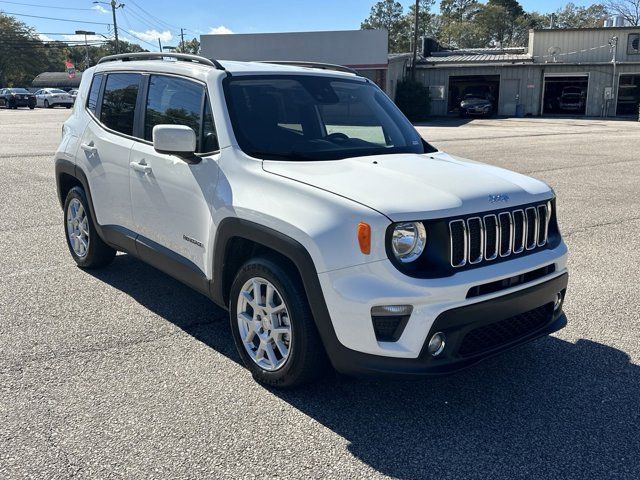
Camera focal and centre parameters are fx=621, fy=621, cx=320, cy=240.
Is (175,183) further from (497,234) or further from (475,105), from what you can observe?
(475,105)

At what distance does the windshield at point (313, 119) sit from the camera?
4012mm

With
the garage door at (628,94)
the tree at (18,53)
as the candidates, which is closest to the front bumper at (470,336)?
the garage door at (628,94)

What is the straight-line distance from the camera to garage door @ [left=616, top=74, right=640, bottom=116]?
1598 inches

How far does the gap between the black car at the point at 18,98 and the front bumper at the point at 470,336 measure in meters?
53.7

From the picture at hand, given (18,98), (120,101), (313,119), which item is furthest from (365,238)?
(18,98)

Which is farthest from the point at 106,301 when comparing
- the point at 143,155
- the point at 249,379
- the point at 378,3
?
→ the point at 378,3

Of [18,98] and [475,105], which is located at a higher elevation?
[18,98]

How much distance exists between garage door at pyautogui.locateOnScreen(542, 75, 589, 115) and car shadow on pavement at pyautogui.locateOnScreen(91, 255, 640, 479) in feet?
136

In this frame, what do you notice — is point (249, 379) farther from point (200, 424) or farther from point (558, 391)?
point (558, 391)

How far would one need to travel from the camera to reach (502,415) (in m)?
3.44

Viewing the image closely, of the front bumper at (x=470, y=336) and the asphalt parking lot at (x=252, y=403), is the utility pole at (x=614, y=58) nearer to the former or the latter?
the asphalt parking lot at (x=252, y=403)

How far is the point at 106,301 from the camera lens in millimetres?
5148

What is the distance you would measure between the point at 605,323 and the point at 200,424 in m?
3.18

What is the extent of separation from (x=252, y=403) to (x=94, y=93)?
3.49 metres
